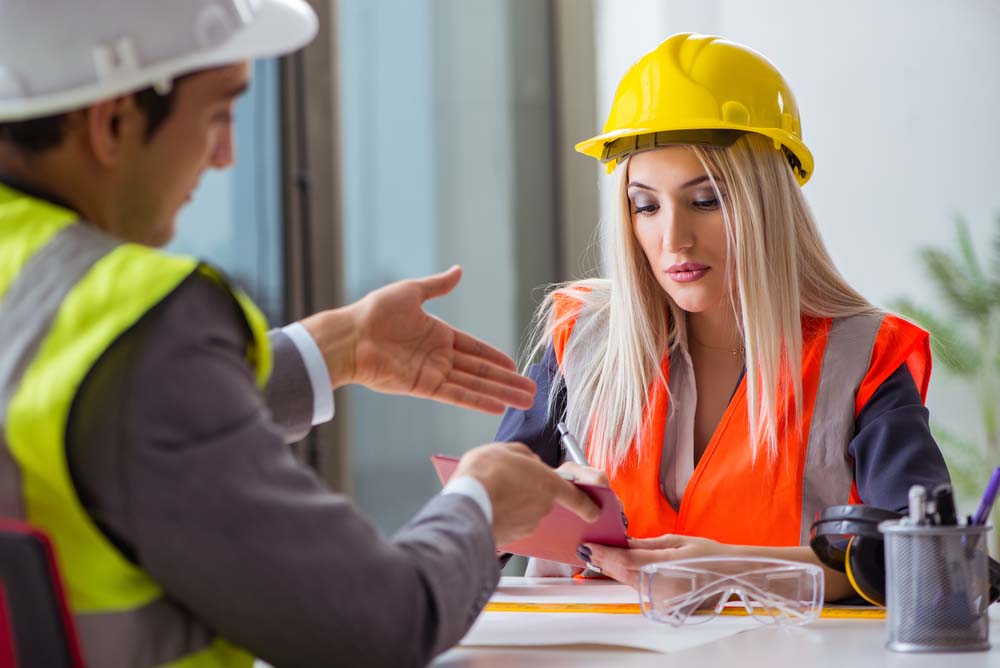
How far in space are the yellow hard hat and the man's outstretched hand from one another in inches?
24.3

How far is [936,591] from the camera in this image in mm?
1194

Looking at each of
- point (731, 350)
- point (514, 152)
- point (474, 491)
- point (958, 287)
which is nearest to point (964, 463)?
point (958, 287)

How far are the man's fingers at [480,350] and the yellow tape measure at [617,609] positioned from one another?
0.33 m

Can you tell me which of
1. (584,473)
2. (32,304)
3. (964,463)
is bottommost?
(964,463)

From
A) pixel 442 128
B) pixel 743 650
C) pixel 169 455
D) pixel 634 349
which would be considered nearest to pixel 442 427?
pixel 442 128

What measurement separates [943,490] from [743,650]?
0.89 ft

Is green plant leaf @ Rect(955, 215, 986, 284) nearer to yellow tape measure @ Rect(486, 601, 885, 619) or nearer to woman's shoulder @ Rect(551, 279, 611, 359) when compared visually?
woman's shoulder @ Rect(551, 279, 611, 359)

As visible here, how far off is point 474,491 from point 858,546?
62 cm

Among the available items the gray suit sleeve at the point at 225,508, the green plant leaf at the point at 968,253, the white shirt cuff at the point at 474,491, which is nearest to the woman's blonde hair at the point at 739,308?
the white shirt cuff at the point at 474,491

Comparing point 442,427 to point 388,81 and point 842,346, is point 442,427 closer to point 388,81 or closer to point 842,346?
point 388,81

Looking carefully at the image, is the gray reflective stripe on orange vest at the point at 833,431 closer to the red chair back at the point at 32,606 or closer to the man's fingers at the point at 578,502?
the man's fingers at the point at 578,502

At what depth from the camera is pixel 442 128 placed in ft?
13.6

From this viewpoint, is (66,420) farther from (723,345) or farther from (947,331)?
(947,331)

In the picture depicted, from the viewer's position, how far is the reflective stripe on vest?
835mm
